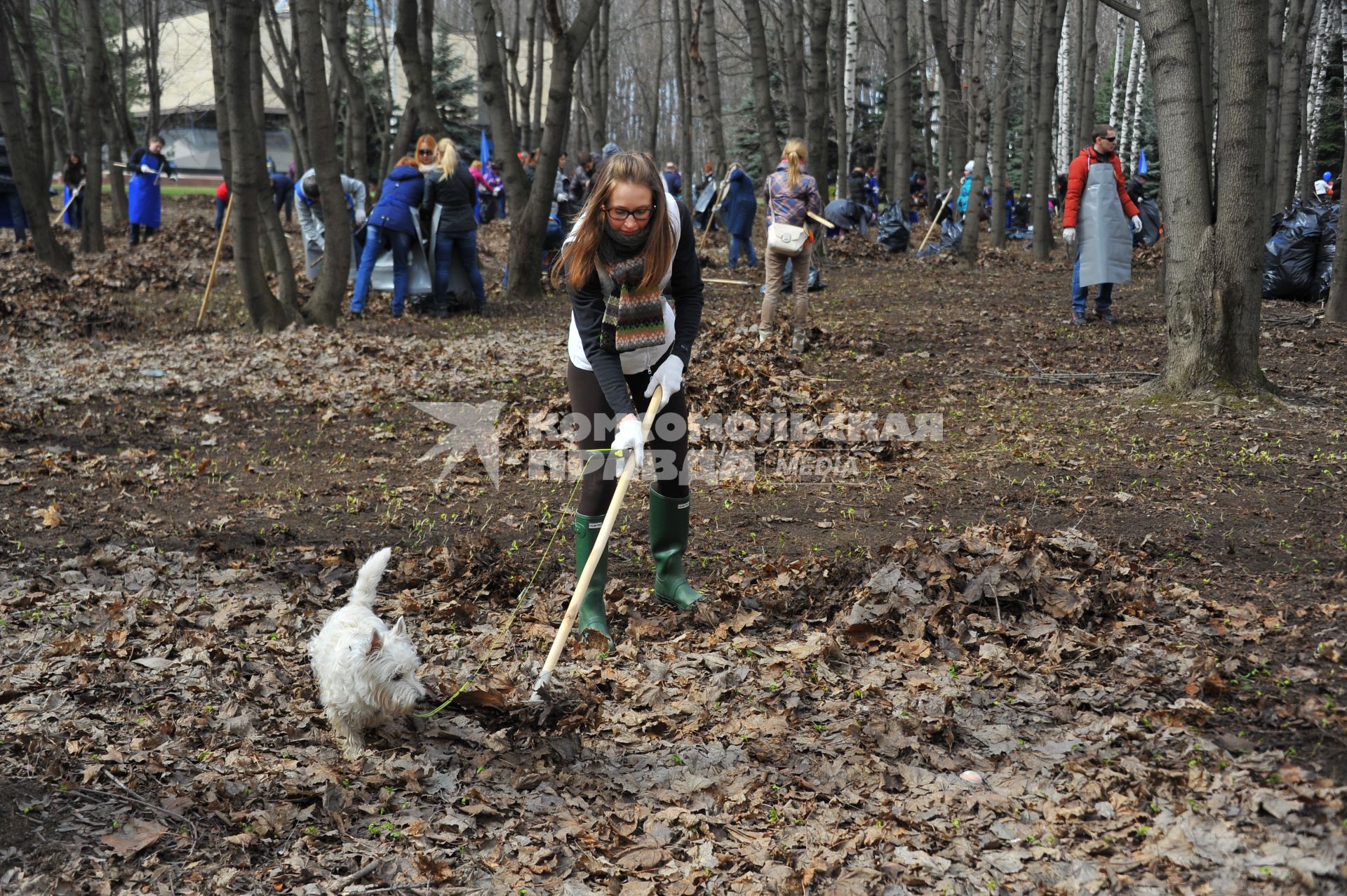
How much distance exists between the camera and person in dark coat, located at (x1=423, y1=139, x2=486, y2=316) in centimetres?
1256

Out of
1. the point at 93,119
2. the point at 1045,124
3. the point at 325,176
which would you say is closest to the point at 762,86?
the point at 1045,124

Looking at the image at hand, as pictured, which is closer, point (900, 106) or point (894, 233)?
point (894, 233)

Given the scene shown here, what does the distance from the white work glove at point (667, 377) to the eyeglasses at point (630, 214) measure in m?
0.60

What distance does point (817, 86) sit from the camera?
621 inches

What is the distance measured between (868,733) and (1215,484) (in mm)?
3207

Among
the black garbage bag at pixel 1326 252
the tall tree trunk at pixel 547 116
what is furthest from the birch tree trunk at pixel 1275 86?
the tall tree trunk at pixel 547 116

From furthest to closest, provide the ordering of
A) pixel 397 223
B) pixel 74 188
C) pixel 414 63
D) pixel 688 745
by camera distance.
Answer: pixel 74 188, pixel 414 63, pixel 397 223, pixel 688 745

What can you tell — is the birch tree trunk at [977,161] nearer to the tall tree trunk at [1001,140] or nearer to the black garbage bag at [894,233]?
the tall tree trunk at [1001,140]

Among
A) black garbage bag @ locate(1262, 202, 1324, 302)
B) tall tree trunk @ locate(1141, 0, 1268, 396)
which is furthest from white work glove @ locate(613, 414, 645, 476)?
black garbage bag @ locate(1262, 202, 1324, 302)

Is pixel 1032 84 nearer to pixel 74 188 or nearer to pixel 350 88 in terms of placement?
pixel 350 88

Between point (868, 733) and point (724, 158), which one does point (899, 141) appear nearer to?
point (724, 158)

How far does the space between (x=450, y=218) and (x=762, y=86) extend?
284 inches

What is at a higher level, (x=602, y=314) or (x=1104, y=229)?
(x=1104, y=229)

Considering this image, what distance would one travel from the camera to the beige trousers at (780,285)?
10203 millimetres
